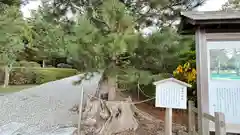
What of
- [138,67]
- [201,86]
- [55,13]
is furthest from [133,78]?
[55,13]

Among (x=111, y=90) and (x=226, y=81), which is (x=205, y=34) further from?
(x=111, y=90)

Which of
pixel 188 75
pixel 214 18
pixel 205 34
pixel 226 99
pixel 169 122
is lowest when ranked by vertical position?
pixel 169 122

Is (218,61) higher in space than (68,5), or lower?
lower

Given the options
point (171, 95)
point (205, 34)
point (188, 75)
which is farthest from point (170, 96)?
point (188, 75)

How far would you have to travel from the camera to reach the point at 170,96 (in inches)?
133

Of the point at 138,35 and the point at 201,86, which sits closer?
the point at 201,86

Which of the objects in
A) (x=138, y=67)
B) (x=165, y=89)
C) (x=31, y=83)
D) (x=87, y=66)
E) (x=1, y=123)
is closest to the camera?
(x=165, y=89)

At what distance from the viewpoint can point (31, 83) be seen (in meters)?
15.0

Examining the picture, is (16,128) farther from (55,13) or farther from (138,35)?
(138,35)

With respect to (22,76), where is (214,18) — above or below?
above

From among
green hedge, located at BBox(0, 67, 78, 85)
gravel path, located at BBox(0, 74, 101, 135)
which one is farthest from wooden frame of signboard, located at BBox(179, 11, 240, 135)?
green hedge, located at BBox(0, 67, 78, 85)

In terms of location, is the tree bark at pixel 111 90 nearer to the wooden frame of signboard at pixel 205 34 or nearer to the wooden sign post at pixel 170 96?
the wooden sign post at pixel 170 96

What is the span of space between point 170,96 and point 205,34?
1054 millimetres

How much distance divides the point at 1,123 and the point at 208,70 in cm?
485
